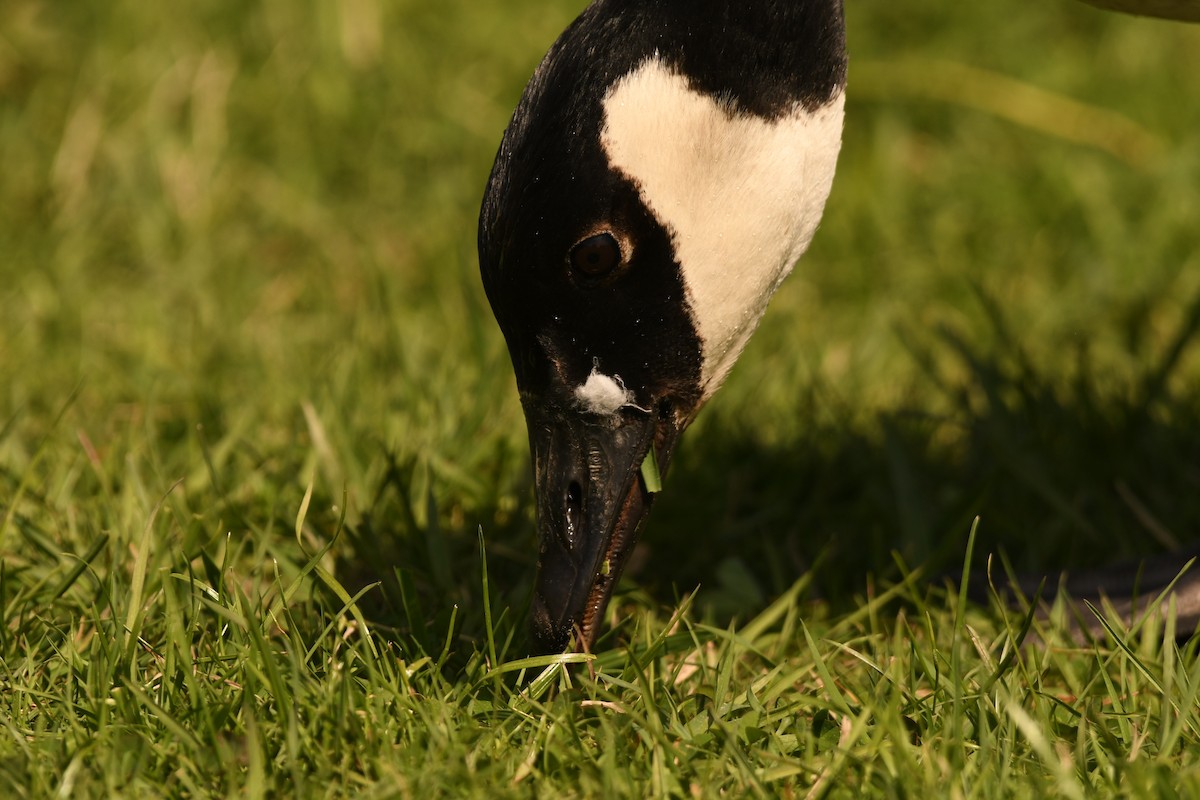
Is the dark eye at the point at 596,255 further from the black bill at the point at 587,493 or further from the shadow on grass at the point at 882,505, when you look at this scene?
the shadow on grass at the point at 882,505

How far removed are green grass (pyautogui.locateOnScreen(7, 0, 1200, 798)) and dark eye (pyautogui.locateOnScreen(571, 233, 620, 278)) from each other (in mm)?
499

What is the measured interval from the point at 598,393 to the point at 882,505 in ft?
3.41

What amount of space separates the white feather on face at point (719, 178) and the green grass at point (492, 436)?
1.76ft

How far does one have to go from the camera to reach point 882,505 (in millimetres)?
3396

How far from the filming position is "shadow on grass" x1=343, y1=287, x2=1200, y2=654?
9.99ft

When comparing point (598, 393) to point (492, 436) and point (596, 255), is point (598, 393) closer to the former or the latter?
point (596, 255)

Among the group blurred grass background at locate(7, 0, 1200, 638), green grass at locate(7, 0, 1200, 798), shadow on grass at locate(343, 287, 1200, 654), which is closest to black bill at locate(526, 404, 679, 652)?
green grass at locate(7, 0, 1200, 798)

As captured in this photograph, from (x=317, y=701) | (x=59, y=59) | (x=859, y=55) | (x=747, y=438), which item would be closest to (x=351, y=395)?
(x=747, y=438)

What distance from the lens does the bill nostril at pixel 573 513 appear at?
2619 mm

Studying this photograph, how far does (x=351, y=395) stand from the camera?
12.1 feet

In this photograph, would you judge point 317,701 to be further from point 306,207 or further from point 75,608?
point 306,207

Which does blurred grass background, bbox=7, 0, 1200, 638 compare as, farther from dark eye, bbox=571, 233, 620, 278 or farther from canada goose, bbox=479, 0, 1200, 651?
dark eye, bbox=571, 233, 620, 278

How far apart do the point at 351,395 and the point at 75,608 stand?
1.11m

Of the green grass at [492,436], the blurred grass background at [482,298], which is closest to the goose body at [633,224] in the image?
the green grass at [492,436]
